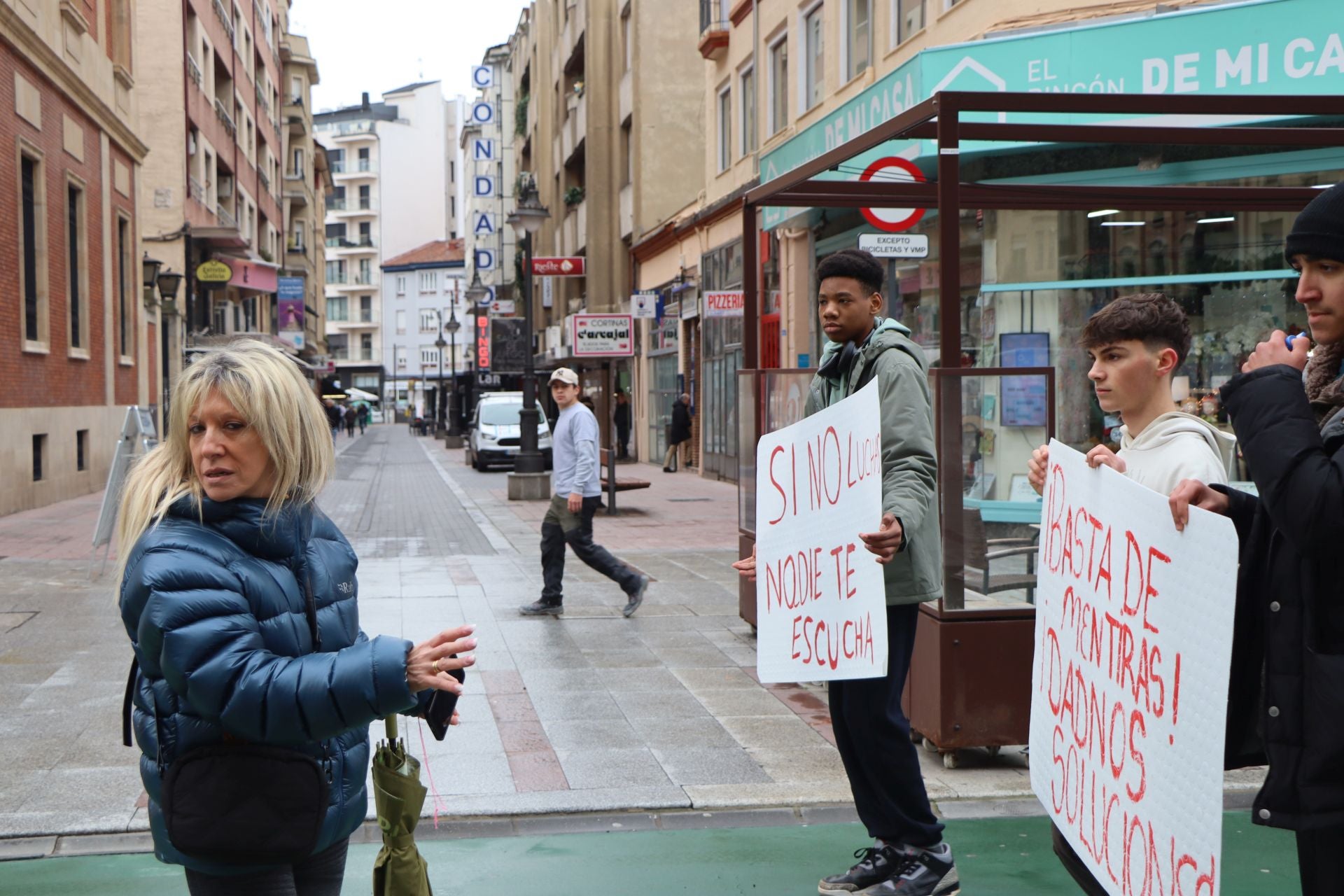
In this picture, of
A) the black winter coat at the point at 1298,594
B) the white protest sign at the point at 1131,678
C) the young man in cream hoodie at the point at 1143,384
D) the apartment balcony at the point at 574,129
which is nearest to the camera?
the black winter coat at the point at 1298,594

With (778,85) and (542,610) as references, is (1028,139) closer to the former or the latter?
(542,610)

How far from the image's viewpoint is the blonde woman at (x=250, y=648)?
8.15ft

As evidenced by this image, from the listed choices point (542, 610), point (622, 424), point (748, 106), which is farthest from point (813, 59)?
point (622, 424)

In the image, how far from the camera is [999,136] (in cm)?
620

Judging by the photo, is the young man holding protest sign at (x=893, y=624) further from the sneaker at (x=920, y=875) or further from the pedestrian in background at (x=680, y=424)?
the pedestrian in background at (x=680, y=424)

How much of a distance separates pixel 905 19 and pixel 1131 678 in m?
15.5

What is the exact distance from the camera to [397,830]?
2699 mm

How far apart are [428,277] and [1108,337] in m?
119

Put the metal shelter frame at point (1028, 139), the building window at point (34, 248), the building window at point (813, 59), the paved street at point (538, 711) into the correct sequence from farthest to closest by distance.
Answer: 1. the building window at point (813, 59)
2. the building window at point (34, 248)
3. the metal shelter frame at point (1028, 139)
4. the paved street at point (538, 711)

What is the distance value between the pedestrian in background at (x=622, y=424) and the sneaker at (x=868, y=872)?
100.0 feet

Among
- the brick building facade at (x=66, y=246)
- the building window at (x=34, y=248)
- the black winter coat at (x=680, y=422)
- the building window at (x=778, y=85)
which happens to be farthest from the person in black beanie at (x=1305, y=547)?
the black winter coat at (x=680, y=422)

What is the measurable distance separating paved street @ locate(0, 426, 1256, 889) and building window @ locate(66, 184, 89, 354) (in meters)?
9.52

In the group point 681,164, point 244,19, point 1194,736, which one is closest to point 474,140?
point 244,19

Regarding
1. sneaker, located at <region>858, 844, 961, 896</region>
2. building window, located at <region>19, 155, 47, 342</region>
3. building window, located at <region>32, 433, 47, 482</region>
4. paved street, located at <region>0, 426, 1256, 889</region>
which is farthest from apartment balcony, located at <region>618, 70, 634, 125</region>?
sneaker, located at <region>858, 844, 961, 896</region>
